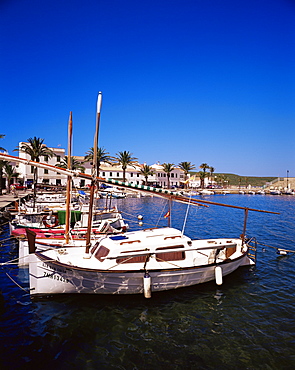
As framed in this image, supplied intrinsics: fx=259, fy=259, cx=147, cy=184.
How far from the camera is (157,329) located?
1096 cm

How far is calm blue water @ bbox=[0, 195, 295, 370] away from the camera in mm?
9133

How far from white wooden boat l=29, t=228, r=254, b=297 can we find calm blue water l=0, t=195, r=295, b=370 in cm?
60

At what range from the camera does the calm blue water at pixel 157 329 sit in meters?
9.13

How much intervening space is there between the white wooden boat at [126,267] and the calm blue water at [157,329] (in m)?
0.60

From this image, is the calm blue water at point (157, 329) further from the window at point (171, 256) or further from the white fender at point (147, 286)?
the window at point (171, 256)

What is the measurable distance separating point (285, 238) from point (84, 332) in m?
24.7

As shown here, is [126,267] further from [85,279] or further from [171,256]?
[171,256]

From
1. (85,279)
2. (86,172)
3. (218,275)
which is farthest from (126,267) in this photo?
(86,172)

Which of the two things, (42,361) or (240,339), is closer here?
(42,361)

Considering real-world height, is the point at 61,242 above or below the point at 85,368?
above

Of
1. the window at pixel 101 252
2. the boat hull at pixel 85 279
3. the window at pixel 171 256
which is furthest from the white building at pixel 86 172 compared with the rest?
the boat hull at pixel 85 279

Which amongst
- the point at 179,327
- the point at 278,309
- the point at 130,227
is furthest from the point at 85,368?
the point at 130,227

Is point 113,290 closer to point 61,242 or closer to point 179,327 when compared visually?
point 179,327

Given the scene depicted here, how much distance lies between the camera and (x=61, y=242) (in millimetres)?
18781
